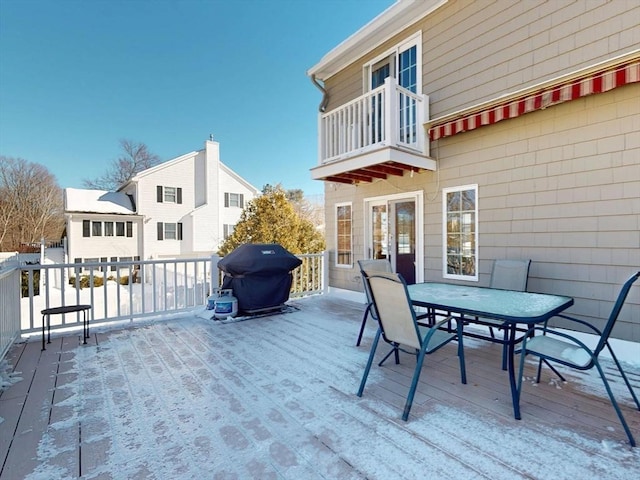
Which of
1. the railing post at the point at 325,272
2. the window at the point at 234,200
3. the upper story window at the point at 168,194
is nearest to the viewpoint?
the railing post at the point at 325,272

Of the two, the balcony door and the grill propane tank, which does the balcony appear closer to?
the balcony door

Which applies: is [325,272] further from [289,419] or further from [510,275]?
[289,419]

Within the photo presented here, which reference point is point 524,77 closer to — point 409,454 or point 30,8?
point 409,454

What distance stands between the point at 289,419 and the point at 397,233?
14.0 ft

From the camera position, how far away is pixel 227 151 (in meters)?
21.0

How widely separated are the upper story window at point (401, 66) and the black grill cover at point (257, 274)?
379 centimetres

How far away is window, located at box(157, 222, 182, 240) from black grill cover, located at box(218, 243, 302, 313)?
1487cm

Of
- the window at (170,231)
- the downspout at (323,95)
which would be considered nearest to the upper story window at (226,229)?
the window at (170,231)

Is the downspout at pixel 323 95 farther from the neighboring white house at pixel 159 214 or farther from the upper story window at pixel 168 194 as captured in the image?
the upper story window at pixel 168 194

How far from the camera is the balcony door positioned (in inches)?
217

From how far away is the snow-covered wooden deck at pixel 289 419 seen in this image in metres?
1.79

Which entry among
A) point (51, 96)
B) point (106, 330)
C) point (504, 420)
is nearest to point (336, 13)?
point (106, 330)

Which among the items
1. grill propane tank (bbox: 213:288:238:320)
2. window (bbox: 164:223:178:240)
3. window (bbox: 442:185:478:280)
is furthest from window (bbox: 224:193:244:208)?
window (bbox: 442:185:478:280)

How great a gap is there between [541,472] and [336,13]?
464 inches
